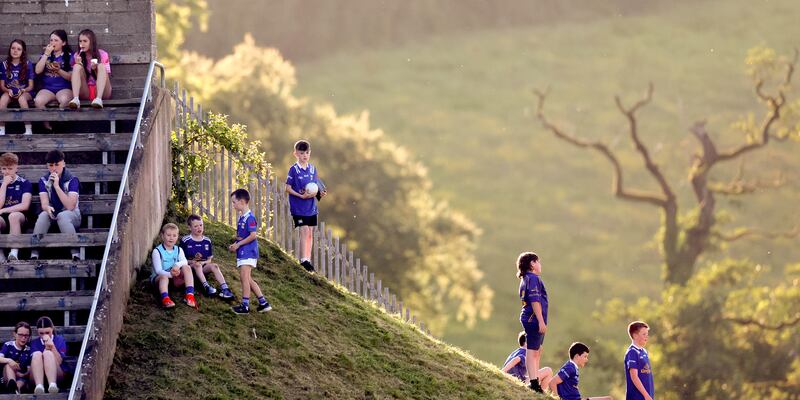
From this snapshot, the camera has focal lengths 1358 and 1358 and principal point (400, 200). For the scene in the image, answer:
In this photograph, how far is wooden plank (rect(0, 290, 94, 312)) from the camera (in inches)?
538

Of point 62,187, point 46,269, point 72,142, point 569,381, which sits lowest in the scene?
point 569,381

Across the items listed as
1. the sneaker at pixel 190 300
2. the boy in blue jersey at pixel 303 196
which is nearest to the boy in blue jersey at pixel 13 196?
the sneaker at pixel 190 300

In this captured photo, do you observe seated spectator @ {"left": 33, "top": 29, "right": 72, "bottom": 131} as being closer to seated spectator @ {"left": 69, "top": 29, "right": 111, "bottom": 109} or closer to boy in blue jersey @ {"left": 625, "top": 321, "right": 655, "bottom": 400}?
seated spectator @ {"left": 69, "top": 29, "right": 111, "bottom": 109}

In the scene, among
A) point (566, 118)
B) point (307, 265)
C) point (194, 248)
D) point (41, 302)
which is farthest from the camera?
point (566, 118)

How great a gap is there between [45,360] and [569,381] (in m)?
6.47

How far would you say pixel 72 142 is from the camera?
15.9 meters

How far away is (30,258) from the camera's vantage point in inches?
575

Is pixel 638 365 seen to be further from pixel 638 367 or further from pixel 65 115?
pixel 65 115

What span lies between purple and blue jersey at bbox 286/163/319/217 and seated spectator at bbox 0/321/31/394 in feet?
16.4

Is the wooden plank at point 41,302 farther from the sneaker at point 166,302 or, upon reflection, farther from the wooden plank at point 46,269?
the sneaker at point 166,302

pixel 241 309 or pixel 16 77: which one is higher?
pixel 16 77

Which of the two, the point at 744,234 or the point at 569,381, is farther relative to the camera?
the point at 744,234

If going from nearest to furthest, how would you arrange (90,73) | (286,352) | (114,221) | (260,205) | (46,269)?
(114,221)
(46,269)
(286,352)
(90,73)
(260,205)

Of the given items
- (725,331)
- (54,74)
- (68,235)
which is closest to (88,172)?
(68,235)
